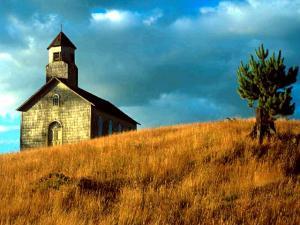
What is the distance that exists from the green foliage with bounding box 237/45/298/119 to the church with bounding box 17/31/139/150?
51.7ft

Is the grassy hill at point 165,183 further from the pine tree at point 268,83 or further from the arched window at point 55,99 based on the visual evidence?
the arched window at point 55,99

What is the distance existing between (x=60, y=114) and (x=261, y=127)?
3102 centimetres

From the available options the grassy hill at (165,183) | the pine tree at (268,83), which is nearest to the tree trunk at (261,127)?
the grassy hill at (165,183)

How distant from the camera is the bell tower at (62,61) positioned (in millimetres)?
48875

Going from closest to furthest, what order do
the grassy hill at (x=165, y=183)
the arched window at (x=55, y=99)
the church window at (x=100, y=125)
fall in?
the grassy hill at (x=165, y=183) < the church window at (x=100, y=125) < the arched window at (x=55, y=99)

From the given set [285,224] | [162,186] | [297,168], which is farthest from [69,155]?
[285,224]

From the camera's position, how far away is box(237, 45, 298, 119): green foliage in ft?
105

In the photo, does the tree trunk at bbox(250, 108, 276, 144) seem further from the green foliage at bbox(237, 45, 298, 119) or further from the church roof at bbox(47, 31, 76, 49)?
the church roof at bbox(47, 31, 76, 49)

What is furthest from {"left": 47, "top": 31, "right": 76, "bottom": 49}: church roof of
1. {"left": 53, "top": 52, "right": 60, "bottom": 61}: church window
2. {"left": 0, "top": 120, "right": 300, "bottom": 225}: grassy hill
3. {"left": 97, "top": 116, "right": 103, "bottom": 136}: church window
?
{"left": 0, "top": 120, "right": 300, "bottom": 225}: grassy hill

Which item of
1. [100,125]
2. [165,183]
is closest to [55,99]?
[100,125]

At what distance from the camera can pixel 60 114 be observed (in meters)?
45.5

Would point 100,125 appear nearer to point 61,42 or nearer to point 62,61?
point 62,61

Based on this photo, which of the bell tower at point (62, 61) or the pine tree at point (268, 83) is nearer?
the pine tree at point (268, 83)

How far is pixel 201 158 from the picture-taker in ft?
47.2
